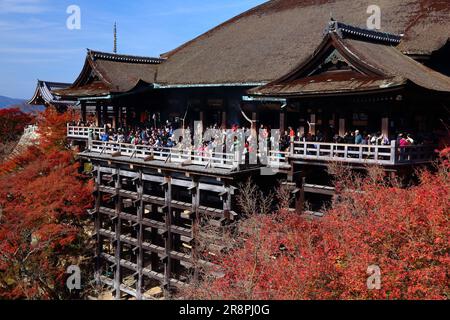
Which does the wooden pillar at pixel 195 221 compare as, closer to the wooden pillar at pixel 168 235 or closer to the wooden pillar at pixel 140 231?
the wooden pillar at pixel 168 235

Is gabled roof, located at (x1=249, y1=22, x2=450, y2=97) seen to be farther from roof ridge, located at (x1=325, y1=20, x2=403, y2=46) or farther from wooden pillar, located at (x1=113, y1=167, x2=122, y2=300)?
wooden pillar, located at (x1=113, y1=167, x2=122, y2=300)

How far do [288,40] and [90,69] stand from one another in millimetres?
12563

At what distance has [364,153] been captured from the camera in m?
16.2

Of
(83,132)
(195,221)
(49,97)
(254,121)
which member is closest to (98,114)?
(83,132)

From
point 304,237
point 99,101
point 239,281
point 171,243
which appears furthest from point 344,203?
point 99,101

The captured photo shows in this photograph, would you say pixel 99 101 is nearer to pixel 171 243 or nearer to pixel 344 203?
pixel 171 243

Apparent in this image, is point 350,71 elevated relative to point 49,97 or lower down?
lower down

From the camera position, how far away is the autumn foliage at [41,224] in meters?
22.0

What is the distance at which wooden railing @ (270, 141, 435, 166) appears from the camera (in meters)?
15.6

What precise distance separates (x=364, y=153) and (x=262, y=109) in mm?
8998

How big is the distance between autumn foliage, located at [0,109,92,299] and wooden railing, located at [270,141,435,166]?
42.0 feet

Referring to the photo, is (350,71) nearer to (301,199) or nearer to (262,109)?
(301,199)

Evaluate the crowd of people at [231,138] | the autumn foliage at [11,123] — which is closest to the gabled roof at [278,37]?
the crowd of people at [231,138]
